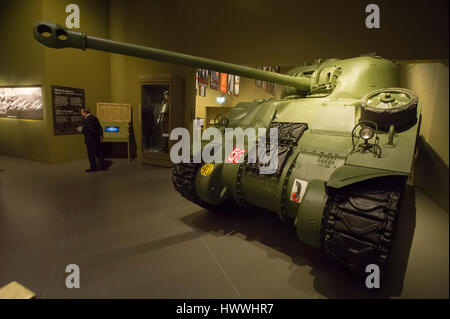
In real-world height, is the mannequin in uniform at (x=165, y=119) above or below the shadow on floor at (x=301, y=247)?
above

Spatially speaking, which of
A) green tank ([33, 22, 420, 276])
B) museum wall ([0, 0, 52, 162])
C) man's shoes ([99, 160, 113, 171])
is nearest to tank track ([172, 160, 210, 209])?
green tank ([33, 22, 420, 276])

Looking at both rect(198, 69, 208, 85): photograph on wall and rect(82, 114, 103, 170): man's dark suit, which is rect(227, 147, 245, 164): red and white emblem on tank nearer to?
rect(82, 114, 103, 170): man's dark suit

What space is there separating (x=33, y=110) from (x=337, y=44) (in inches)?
315

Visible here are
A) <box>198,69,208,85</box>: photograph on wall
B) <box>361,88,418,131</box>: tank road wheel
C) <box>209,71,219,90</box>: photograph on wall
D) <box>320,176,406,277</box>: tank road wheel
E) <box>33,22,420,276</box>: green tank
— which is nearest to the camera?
<box>320,176,406,277</box>: tank road wheel

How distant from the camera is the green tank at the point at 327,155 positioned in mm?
2209

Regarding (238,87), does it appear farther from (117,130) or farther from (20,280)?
(20,280)

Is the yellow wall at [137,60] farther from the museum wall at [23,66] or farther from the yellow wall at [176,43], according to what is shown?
the museum wall at [23,66]

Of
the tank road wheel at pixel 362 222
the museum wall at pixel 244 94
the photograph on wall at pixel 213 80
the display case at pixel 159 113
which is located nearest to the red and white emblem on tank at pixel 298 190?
the tank road wheel at pixel 362 222

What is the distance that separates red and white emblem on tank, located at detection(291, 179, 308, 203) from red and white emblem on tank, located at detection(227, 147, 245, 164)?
34.7 inches

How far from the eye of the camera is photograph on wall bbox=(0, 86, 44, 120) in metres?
7.52

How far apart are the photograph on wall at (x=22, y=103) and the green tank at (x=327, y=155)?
5795 mm

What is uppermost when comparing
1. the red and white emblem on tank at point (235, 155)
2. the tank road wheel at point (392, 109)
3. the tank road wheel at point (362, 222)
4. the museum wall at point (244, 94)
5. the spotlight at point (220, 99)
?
the museum wall at point (244, 94)

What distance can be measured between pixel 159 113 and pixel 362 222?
23.0ft

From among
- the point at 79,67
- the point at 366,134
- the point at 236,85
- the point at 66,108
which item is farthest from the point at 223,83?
the point at 366,134
